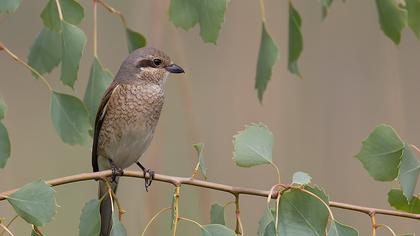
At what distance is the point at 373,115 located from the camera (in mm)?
3619

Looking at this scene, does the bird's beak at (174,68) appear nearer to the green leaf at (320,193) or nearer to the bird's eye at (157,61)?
the bird's eye at (157,61)

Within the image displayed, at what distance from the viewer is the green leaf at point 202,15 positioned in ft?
5.90

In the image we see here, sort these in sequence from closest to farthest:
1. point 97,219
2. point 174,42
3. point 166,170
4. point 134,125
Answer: point 97,219 → point 134,125 → point 174,42 → point 166,170

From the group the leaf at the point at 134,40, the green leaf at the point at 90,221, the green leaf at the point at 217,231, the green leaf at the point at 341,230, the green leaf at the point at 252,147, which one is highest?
the leaf at the point at 134,40

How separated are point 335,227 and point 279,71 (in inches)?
80.5

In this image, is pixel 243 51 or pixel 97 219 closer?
pixel 97 219

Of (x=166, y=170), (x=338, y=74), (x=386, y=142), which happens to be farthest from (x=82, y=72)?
(x=386, y=142)

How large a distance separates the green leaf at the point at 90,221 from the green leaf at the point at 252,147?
0.30 m

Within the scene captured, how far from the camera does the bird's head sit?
8.62 feet

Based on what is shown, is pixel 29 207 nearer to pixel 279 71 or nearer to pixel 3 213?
pixel 3 213

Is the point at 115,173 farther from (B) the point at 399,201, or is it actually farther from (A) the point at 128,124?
(B) the point at 399,201

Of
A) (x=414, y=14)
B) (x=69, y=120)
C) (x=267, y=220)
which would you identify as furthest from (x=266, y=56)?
(x=267, y=220)

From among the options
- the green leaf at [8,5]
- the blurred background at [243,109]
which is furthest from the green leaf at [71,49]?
the blurred background at [243,109]

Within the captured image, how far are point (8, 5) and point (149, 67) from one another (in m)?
0.94
